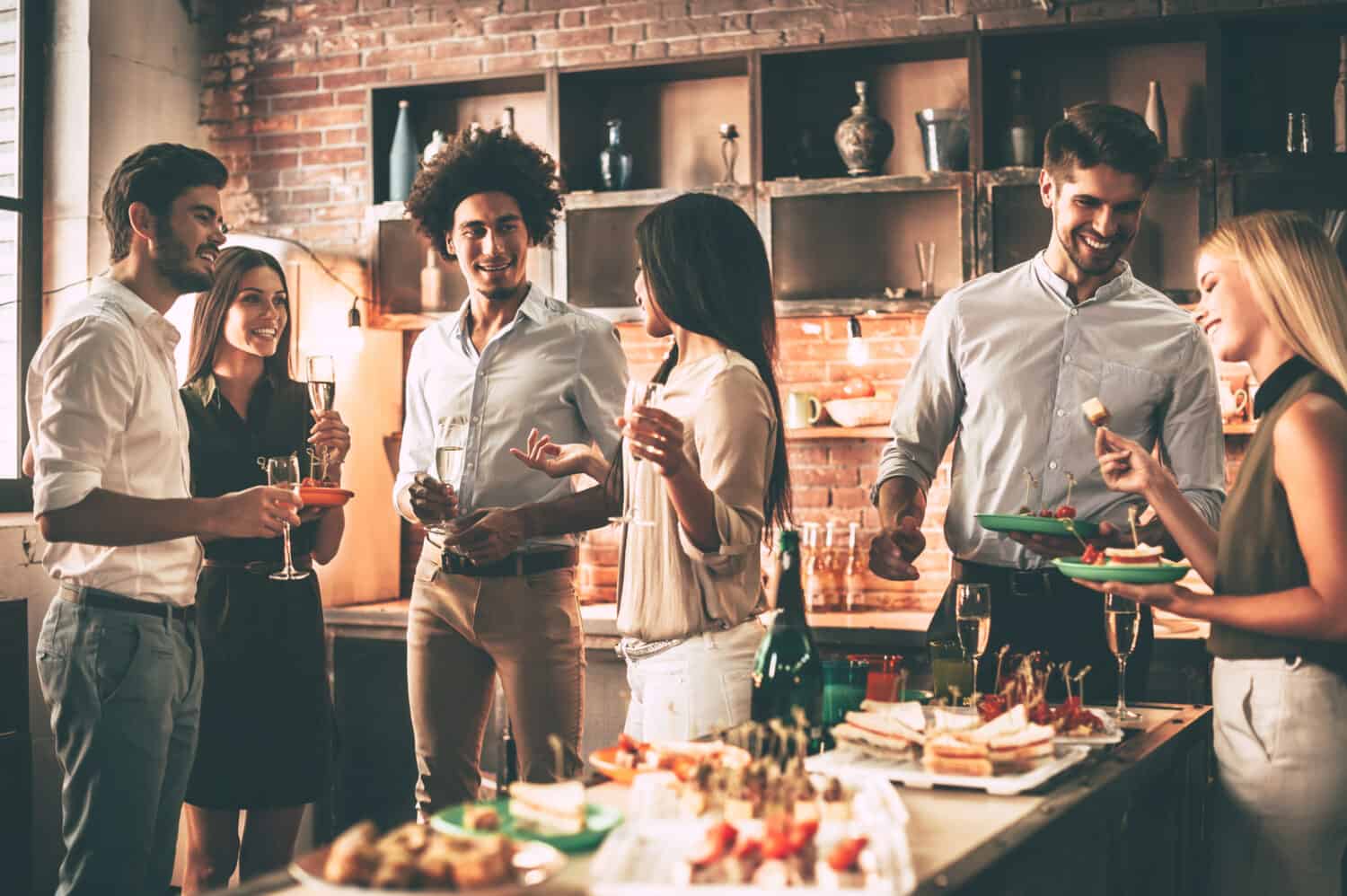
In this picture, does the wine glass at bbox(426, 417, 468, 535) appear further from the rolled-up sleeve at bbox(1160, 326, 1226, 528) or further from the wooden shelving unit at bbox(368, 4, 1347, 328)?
the wooden shelving unit at bbox(368, 4, 1347, 328)

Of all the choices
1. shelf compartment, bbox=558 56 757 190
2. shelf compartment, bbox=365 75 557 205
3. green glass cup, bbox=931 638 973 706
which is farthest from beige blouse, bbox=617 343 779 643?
shelf compartment, bbox=365 75 557 205

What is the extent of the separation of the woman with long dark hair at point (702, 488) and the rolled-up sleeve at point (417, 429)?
1.08m

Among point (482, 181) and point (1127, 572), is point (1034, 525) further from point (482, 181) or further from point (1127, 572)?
point (482, 181)

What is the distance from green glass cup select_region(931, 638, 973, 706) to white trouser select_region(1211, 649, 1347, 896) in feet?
1.39

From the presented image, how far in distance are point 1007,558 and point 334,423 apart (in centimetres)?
148

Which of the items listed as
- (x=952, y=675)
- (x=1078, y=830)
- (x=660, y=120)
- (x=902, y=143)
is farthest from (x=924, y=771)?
(x=660, y=120)

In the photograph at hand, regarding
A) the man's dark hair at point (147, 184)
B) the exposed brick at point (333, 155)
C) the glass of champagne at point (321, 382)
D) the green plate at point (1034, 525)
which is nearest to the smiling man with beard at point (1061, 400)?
the green plate at point (1034, 525)

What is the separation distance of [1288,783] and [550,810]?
4.01ft

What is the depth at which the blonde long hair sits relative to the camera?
86.6 inches

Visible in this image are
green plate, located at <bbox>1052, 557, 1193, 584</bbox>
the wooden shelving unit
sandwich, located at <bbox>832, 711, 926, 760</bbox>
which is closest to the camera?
sandwich, located at <bbox>832, 711, 926, 760</bbox>

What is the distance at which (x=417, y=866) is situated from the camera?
1.28 meters

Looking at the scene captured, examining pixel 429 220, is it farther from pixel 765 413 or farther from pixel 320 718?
pixel 765 413

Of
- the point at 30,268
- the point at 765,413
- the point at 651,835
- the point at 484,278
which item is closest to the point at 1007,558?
the point at 765,413

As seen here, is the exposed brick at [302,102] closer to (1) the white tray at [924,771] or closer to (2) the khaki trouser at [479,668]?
(2) the khaki trouser at [479,668]
